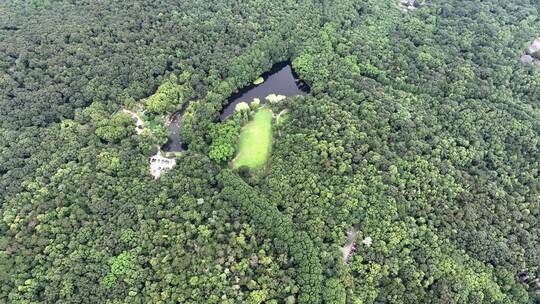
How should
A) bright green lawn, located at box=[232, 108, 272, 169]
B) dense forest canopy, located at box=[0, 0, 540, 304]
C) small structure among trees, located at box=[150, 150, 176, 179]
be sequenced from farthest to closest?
bright green lawn, located at box=[232, 108, 272, 169]
small structure among trees, located at box=[150, 150, 176, 179]
dense forest canopy, located at box=[0, 0, 540, 304]

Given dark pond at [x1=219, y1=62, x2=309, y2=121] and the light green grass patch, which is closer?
dark pond at [x1=219, y1=62, x2=309, y2=121]

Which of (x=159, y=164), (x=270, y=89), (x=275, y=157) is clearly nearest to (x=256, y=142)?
(x=275, y=157)

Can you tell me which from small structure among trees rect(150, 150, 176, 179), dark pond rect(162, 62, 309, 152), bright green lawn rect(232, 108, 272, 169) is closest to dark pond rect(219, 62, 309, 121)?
dark pond rect(162, 62, 309, 152)

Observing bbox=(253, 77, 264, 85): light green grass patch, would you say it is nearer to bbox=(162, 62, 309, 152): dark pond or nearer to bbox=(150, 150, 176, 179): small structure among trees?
bbox=(162, 62, 309, 152): dark pond

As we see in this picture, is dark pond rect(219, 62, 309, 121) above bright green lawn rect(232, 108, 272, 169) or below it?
above

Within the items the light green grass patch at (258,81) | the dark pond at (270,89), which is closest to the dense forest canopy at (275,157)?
the light green grass patch at (258,81)

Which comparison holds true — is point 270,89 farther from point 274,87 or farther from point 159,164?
point 159,164

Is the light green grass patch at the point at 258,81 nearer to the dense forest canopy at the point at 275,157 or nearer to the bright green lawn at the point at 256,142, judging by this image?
the dense forest canopy at the point at 275,157
